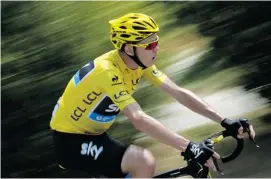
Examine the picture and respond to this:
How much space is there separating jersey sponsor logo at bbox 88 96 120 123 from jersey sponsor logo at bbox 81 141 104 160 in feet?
0.55

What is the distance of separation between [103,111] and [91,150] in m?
0.26

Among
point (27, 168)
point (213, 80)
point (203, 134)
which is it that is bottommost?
point (27, 168)

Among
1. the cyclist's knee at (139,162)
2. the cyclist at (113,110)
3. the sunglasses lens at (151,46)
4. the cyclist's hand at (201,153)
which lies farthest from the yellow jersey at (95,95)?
the cyclist's hand at (201,153)

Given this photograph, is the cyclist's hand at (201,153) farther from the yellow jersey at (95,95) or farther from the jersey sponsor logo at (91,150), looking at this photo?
the jersey sponsor logo at (91,150)

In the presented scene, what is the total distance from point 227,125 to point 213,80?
79.1 inches

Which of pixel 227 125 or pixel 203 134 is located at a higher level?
pixel 227 125

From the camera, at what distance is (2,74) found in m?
5.62

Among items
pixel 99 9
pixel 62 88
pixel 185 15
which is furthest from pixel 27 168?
pixel 185 15

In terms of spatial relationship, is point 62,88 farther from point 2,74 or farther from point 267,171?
point 267,171

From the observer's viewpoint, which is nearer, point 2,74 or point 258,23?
point 258,23

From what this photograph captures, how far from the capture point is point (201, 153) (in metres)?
2.61

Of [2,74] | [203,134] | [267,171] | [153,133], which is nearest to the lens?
[153,133]

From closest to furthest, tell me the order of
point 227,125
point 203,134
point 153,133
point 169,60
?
point 153,133
point 227,125
point 203,134
point 169,60

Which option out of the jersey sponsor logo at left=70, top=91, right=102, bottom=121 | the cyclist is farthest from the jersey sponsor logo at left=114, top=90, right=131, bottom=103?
the jersey sponsor logo at left=70, top=91, right=102, bottom=121
